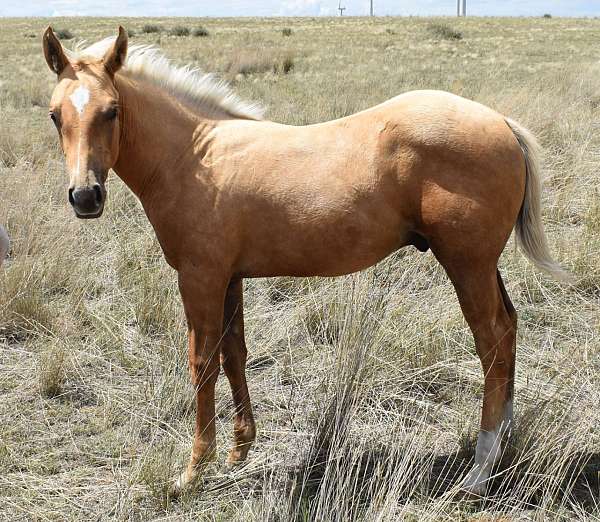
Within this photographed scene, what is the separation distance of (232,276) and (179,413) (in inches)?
37.6

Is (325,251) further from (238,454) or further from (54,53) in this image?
(54,53)

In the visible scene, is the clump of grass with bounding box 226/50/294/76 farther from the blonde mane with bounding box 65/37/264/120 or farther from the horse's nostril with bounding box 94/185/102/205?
the horse's nostril with bounding box 94/185/102/205

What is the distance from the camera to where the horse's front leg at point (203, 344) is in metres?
2.83

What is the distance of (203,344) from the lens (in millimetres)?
2918

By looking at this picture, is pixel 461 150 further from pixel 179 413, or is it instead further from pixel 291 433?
pixel 179 413

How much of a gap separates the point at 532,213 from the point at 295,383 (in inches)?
67.3

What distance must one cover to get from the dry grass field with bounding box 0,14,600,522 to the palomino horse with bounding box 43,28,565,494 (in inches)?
9.7

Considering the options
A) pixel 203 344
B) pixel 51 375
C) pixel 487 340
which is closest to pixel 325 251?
pixel 203 344

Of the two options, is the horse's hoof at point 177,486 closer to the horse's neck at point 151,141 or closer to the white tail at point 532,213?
the horse's neck at point 151,141

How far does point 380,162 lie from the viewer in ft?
8.78

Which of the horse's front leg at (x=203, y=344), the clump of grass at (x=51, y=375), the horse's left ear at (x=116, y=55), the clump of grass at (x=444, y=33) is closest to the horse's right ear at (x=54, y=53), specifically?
the horse's left ear at (x=116, y=55)

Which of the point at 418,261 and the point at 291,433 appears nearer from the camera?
the point at 291,433

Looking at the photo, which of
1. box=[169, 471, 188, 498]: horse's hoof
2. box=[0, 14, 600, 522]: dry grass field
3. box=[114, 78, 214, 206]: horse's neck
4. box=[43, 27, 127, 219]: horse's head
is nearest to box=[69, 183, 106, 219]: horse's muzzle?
box=[43, 27, 127, 219]: horse's head

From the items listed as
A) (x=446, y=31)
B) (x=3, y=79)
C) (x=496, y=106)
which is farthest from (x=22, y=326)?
(x=446, y=31)
